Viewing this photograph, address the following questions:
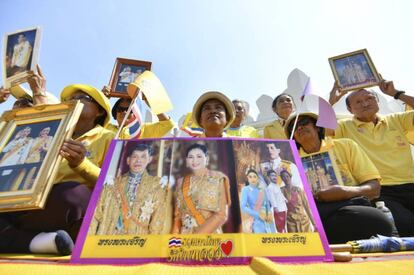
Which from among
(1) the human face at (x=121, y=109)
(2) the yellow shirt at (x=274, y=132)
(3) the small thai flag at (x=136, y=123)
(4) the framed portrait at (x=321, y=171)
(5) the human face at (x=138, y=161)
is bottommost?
(5) the human face at (x=138, y=161)

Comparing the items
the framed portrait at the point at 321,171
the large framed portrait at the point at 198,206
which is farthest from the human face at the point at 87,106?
the framed portrait at the point at 321,171

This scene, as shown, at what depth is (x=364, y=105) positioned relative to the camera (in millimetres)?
3549

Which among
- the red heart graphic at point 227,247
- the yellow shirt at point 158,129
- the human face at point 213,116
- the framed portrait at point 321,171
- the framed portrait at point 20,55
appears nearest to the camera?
the red heart graphic at point 227,247

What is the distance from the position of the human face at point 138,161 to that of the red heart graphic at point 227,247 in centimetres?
61

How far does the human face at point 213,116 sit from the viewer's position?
2.61 m

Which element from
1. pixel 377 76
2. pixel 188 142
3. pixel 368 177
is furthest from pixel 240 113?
pixel 188 142

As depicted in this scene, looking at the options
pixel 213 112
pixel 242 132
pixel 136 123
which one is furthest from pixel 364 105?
pixel 136 123

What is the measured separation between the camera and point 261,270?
1048 mm

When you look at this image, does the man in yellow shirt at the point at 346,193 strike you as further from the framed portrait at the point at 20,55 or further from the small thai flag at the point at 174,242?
the framed portrait at the point at 20,55

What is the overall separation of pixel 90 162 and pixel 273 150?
1399mm

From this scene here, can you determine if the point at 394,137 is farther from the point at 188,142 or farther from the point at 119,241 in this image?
the point at 119,241

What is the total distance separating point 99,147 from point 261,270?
1982 mm

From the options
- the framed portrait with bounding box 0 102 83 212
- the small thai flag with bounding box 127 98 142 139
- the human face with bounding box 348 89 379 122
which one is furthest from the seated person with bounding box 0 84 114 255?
the human face with bounding box 348 89 379 122

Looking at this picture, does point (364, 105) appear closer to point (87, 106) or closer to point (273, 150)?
point (273, 150)
